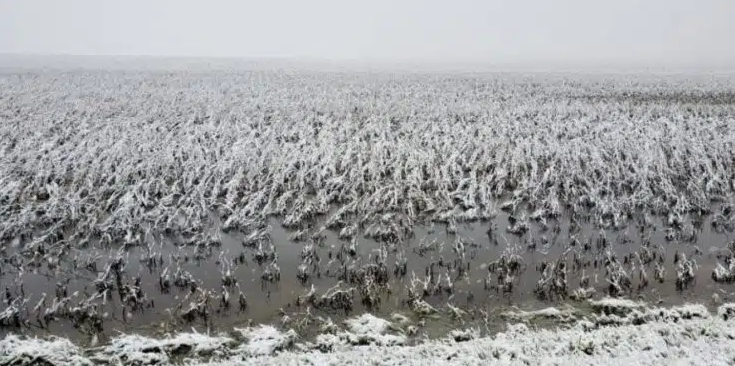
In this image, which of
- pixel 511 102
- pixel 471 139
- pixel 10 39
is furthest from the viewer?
pixel 10 39

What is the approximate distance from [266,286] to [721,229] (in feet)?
35.6

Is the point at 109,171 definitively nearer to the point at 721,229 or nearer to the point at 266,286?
the point at 266,286

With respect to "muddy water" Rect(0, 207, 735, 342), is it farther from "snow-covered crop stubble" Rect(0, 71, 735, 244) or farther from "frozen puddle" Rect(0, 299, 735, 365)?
"snow-covered crop stubble" Rect(0, 71, 735, 244)

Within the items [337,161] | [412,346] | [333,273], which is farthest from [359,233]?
[337,161]

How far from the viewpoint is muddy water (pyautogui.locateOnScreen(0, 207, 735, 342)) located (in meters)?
8.35

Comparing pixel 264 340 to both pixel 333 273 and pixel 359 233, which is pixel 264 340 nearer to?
pixel 333 273

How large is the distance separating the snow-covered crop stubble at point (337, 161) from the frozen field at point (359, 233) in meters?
0.09

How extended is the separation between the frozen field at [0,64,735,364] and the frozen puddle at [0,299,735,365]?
45 mm

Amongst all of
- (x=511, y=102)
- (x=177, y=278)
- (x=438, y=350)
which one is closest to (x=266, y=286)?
(x=177, y=278)

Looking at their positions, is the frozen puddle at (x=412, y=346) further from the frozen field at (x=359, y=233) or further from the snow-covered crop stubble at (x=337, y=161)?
the snow-covered crop stubble at (x=337, y=161)

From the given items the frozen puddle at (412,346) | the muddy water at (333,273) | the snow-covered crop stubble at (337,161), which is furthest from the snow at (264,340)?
the snow-covered crop stubble at (337,161)

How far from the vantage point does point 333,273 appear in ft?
32.2

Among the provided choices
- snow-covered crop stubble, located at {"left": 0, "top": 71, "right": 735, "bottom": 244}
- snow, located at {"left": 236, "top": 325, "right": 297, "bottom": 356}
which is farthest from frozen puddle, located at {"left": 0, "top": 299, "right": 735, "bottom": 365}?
snow-covered crop stubble, located at {"left": 0, "top": 71, "right": 735, "bottom": 244}

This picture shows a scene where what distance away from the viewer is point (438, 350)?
739cm
